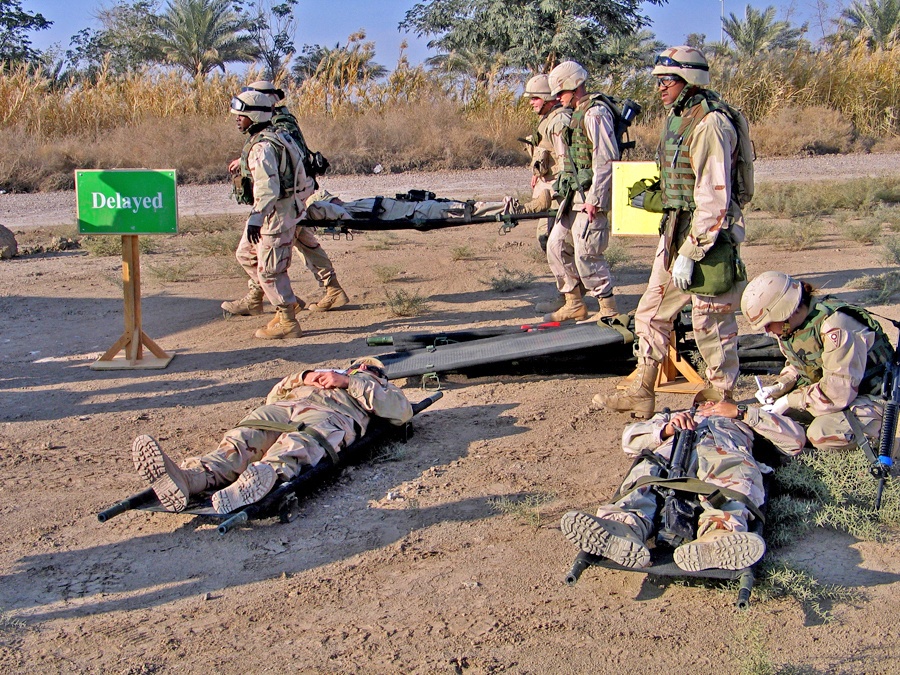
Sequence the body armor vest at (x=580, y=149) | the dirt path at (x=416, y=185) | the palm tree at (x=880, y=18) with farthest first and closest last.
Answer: the palm tree at (x=880, y=18), the dirt path at (x=416, y=185), the body armor vest at (x=580, y=149)

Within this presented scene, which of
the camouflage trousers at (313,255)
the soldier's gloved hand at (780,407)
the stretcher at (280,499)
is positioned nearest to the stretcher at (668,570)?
the soldier's gloved hand at (780,407)

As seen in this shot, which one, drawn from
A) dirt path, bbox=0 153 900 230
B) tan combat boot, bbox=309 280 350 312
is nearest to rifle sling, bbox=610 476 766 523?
tan combat boot, bbox=309 280 350 312

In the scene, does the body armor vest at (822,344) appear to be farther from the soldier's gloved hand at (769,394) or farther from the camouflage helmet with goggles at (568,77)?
the camouflage helmet with goggles at (568,77)

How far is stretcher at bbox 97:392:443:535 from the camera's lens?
167 inches

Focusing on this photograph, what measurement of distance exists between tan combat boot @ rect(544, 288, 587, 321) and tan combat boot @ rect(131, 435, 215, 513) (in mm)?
4417

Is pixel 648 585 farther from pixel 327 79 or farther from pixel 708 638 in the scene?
pixel 327 79

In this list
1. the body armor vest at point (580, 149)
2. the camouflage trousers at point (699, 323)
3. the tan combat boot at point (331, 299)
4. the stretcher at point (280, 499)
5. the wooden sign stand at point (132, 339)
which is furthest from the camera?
the tan combat boot at point (331, 299)

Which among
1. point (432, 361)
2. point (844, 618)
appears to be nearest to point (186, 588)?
point (844, 618)

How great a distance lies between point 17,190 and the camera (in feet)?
55.6

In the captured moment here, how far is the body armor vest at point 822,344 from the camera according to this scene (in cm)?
455

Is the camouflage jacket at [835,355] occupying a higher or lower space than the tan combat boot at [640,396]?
higher

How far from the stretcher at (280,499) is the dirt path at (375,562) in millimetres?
81

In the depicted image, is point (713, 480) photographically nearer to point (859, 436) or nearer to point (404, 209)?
point (859, 436)

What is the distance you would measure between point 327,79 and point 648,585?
18.8 m
